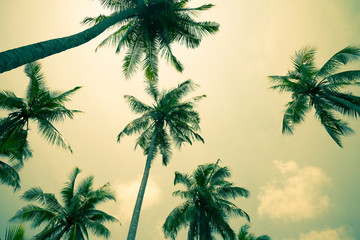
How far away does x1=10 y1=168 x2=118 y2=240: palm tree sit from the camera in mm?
12797

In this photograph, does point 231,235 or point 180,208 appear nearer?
point 231,235

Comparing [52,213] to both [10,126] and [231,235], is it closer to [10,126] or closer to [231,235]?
[10,126]

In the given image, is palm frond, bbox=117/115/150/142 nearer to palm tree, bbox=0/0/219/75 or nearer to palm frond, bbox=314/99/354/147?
palm tree, bbox=0/0/219/75

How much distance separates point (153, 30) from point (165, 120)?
22.6 ft

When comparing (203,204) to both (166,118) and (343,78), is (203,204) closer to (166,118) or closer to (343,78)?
(166,118)

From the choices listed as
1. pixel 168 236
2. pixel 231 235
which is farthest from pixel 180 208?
pixel 231 235

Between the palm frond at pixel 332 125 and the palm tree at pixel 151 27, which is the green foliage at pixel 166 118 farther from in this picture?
the palm frond at pixel 332 125

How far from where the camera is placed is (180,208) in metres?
14.2

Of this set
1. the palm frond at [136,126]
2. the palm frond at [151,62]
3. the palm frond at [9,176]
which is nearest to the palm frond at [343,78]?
the palm frond at [151,62]

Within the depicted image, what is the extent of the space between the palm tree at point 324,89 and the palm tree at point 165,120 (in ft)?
20.7

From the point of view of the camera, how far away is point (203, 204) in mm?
13766

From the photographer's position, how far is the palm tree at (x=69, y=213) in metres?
12.8

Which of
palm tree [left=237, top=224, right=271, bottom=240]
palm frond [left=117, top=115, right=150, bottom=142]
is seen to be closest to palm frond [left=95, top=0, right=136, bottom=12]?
palm frond [left=117, top=115, right=150, bottom=142]

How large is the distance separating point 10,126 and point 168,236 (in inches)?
488
